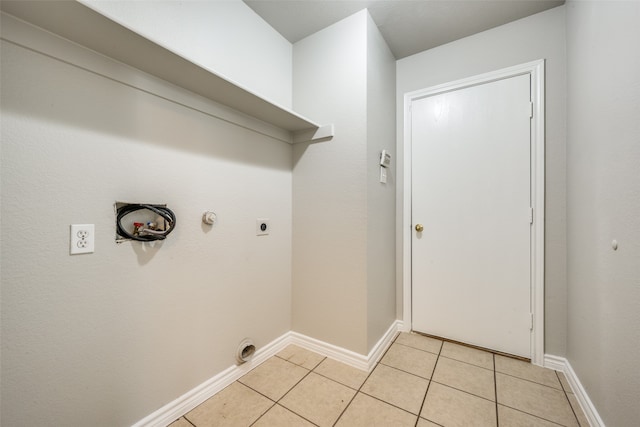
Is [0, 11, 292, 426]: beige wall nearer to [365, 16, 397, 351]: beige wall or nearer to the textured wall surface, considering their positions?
the textured wall surface

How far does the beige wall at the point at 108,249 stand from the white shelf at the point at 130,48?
57 millimetres

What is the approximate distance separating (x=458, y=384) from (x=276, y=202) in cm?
176

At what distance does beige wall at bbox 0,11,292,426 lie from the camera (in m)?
0.87

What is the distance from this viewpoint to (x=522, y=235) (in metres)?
1.81

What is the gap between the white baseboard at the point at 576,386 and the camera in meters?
1.22

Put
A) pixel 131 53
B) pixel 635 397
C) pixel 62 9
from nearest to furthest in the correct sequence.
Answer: pixel 62 9, pixel 635 397, pixel 131 53

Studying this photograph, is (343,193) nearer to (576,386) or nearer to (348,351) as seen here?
(348,351)

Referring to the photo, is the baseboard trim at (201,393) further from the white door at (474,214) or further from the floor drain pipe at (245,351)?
the white door at (474,214)

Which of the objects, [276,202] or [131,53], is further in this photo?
[276,202]

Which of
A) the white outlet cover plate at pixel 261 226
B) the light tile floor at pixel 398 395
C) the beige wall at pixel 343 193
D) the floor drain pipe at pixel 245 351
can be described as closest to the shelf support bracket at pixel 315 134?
the beige wall at pixel 343 193

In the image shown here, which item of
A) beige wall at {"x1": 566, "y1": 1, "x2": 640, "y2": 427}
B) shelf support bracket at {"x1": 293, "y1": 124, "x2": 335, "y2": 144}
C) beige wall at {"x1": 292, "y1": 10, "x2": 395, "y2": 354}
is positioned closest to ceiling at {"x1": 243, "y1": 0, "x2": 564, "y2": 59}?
beige wall at {"x1": 292, "y1": 10, "x2": 395, "y2": 354}

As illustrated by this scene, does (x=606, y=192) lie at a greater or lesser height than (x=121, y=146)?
lesser

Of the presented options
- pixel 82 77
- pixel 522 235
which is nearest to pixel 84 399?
pixel 82 77

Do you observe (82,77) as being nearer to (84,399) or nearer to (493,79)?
(84,399)
